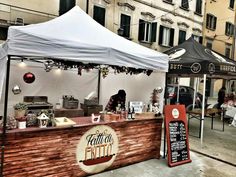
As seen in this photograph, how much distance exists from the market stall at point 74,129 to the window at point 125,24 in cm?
902

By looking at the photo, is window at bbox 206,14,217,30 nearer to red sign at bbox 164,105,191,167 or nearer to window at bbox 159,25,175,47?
window at bbox 159,25,175,47

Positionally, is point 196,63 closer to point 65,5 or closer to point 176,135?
point 176,135

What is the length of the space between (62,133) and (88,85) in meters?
3.26

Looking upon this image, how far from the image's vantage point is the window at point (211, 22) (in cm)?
2098

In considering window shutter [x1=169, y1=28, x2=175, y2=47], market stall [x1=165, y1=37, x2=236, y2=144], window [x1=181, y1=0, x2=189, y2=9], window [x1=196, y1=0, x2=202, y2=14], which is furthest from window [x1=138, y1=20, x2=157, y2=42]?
market stall [x1=165, y1=37, x2=236, y2=144]

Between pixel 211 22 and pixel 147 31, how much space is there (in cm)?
928

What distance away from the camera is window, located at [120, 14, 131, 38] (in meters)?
13.8

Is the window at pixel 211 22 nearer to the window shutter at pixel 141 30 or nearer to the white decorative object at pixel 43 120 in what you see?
the window shutter at pixel 141 30

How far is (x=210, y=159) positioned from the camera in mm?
5477

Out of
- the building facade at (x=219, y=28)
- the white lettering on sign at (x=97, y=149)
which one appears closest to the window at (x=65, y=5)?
the white lettering on sign at (x=97, y=149)

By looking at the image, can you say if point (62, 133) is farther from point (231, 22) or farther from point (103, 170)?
point (231, 22)

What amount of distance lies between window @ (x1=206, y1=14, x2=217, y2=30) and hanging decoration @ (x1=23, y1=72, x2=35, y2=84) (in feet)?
61.8

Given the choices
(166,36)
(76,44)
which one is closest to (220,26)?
(166,36)

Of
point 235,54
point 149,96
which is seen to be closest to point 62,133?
point 149,96
